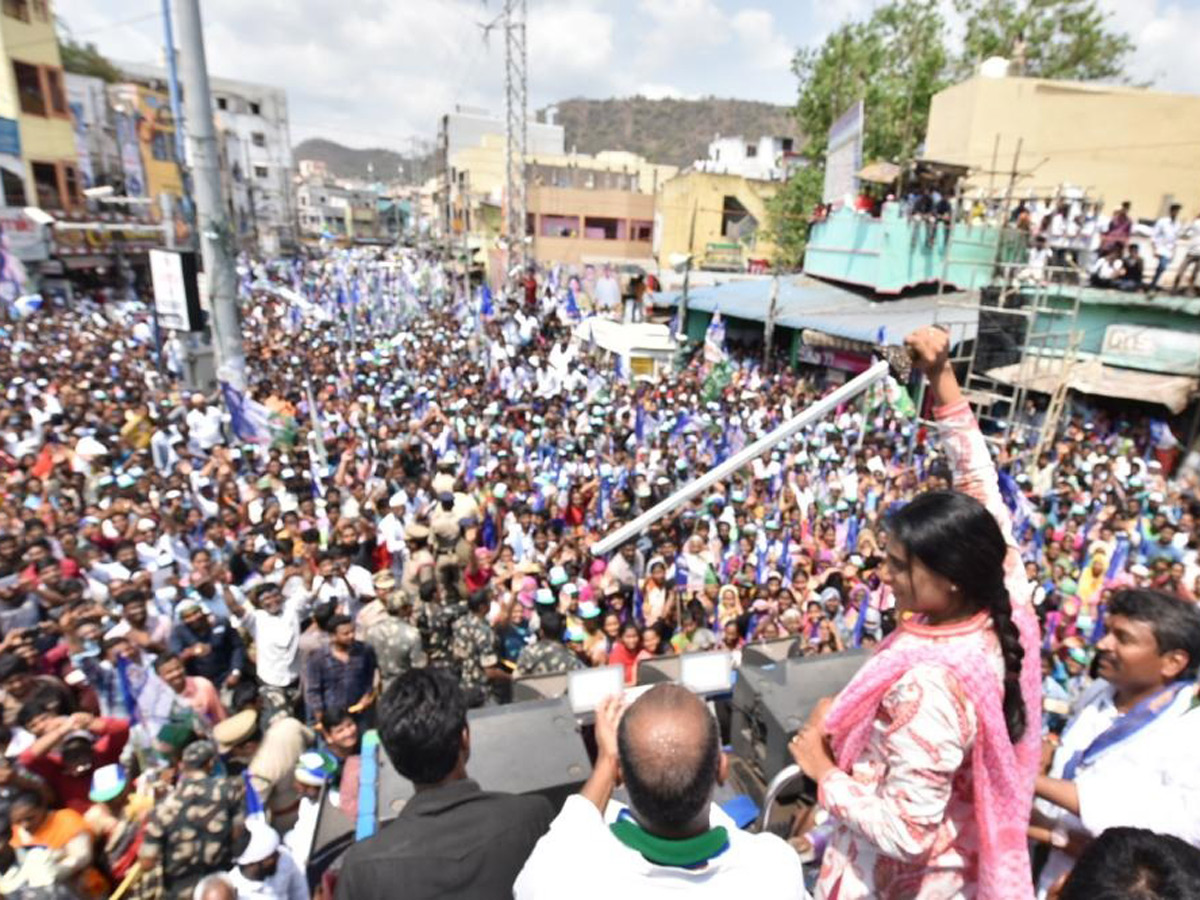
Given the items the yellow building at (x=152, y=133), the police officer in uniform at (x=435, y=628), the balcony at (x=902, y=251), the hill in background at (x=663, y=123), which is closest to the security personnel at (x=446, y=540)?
the police officer in uniform at (x=435, y=628)

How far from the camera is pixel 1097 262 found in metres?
12.8

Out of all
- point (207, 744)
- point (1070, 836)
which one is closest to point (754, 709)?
point (1070, 836)

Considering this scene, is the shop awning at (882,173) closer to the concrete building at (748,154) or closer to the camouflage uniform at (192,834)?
the camouflage uniform at (192,834)

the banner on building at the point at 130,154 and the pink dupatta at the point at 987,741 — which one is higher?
the banner on building at the point at 130,154

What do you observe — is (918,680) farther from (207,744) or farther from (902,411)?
(902,411)

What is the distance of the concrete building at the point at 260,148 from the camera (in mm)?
51031

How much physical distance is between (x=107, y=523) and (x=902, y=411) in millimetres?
11066

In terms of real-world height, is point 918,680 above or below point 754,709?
above

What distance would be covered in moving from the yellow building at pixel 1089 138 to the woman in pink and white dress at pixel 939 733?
18695mm

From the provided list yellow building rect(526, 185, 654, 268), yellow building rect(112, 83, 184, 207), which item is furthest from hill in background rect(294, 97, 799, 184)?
yellow building rect(112, 83, 184, 207)

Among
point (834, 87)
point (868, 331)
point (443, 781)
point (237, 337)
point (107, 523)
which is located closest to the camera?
point (443, 781)

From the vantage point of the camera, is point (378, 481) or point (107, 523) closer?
point (107, 523)

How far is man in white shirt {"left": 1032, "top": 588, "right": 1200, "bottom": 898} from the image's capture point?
173 centimetres

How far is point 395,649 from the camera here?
4.71m
